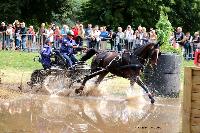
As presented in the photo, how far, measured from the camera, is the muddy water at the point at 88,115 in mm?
11227

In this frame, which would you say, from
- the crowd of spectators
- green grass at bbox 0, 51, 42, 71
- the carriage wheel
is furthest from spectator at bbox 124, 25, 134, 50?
the carriage wheel

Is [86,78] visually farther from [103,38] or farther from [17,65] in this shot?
[103,38]

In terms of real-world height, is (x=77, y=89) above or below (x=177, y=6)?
below

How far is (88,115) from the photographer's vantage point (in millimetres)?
13180

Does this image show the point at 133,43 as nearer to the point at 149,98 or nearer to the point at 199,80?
the point at 149,98

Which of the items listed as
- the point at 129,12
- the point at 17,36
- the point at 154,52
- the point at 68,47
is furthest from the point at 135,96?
the point at 129,12

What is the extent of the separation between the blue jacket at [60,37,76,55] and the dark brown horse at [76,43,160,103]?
136 centimetres

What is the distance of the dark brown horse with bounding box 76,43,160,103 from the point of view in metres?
16.6

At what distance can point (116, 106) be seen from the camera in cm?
1515

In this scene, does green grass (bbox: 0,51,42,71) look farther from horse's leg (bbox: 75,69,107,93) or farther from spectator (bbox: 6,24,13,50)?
horse's leg (bbox: 75,69,107,93)

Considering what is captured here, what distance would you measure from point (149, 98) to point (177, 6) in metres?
31.1

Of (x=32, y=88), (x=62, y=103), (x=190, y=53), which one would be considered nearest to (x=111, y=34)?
(x=190, y=53)

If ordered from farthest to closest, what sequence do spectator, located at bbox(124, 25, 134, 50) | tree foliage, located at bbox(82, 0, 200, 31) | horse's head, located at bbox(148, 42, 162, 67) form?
tree foliage, located at bbox(82, 0, 200, 31) → spectator, located at bbox(124, 25, 134, 50) → horse's head, located at bbox(148, 42, 162, 67)

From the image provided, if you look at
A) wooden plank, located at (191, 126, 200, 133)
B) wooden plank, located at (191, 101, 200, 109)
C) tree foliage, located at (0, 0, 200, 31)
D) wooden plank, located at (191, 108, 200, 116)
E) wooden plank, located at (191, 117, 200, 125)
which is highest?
tree foliage, located at (0, 0, 200, 31)
